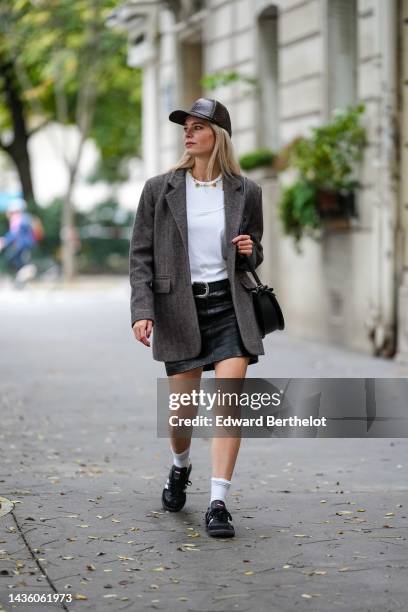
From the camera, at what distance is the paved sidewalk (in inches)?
188

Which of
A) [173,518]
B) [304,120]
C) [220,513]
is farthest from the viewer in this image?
[304,120]

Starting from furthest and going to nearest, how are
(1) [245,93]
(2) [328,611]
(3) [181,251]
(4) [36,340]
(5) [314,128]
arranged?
(1) [245,93], (4) [36,340], (5) [314,128], (3) [181,251], (2) [328,611]

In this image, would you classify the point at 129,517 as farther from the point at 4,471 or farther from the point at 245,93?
the point at 245,93

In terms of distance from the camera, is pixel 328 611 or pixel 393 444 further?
pixel 393 444

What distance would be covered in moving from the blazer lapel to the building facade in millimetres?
6611

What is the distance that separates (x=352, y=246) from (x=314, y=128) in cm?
129

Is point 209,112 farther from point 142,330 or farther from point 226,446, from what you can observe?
point 226,446

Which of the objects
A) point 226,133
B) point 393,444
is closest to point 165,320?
point 226,133

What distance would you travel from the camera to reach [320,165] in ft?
43.9

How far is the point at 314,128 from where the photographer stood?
1333 cm

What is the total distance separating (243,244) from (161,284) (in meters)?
0.42

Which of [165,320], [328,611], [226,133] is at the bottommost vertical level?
[328,611]

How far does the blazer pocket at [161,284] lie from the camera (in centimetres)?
587

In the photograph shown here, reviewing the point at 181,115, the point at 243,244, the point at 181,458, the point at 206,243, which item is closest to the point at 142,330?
the point at 206,243
